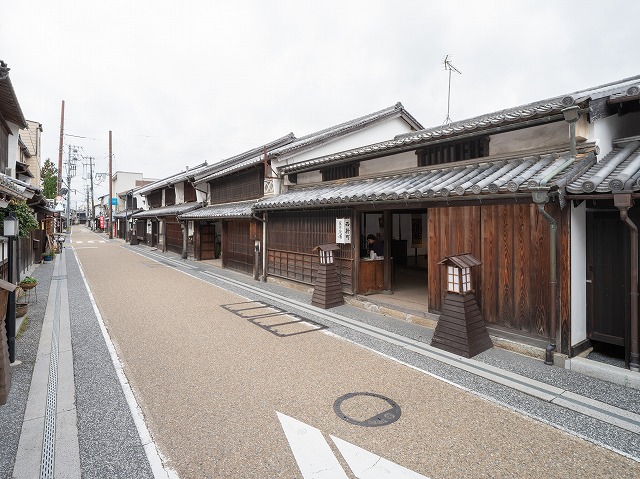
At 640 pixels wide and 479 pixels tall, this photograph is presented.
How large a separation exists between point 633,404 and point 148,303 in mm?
12184

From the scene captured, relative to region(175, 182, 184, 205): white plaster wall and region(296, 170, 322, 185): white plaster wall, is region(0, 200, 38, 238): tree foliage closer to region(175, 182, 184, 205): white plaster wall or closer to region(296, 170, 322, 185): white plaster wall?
region(296, 170, 322, 185): white plaster wall

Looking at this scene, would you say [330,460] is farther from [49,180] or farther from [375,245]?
[49,180]

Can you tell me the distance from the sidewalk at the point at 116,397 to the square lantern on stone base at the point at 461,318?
0.72 ft

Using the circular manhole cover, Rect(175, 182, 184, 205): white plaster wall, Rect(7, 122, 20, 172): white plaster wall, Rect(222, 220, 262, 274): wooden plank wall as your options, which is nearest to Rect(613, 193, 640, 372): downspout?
the circular manhole cover

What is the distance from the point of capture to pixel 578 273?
657 centimetres

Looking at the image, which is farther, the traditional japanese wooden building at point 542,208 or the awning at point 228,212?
the awning at point 228,212

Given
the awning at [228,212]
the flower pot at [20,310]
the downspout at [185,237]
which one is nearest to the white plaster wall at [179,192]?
the downspout at [185,237]

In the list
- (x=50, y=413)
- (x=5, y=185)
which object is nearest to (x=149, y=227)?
(x=5, y=185)

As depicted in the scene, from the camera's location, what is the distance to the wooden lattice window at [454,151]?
8.76 m

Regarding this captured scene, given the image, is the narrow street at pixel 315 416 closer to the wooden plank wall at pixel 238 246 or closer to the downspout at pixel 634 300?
the downspout at pixel 634 300

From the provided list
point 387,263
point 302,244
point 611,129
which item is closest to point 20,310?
point 302,244

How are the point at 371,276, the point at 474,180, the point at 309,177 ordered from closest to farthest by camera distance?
A: 1. the point at 474,180
2. the point at 371,276
3. the point at 309,177

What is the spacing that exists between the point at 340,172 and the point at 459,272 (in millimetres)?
7211

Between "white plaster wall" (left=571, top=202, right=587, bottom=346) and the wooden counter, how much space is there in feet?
19.6
